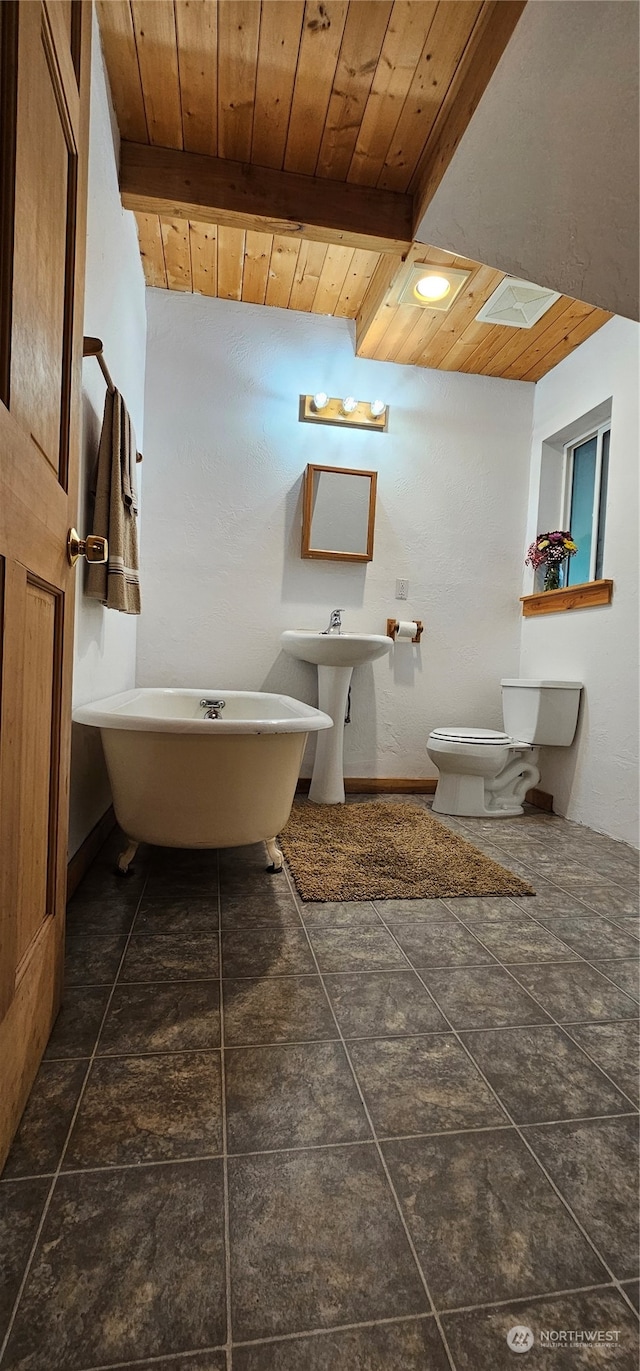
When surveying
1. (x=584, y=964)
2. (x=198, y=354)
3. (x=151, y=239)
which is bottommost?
(x=584, y=964)

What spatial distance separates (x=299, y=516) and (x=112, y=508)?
1343 millimetres

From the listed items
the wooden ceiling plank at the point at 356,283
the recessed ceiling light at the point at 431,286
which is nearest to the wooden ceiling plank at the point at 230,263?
the wooden ceiling plank at the point at 356,283

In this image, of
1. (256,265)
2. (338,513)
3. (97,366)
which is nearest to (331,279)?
(256,265)

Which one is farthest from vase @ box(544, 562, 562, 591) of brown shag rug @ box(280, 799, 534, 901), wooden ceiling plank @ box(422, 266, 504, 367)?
Result: brown shag rug @ box(280, 799, 534, 901)

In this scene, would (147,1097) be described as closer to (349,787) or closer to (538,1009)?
(538,1009)

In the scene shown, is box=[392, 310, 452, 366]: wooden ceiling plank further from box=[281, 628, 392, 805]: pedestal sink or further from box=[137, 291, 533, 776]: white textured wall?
box=[281, 628, 392, 805]: pedestal sink

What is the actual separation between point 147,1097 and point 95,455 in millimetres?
1657

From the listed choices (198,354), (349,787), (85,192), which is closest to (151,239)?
(198,354)

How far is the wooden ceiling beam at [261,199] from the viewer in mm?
2086

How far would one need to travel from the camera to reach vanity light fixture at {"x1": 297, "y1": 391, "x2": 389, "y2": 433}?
2.91 m

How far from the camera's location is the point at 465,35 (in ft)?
5.46

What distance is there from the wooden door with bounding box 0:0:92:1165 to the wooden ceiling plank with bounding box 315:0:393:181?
1.05 m

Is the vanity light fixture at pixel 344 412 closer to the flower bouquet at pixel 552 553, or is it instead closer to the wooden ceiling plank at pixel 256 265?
the wooden ceiling plank at pixel 256 265

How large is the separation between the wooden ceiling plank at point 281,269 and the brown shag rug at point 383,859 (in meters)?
2.31
